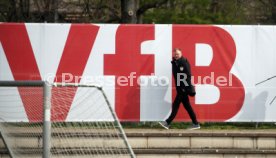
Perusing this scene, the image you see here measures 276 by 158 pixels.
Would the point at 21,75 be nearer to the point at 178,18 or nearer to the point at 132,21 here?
the point at 132,21

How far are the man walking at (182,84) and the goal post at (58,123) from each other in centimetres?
352

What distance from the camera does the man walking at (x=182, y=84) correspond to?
1504 cm

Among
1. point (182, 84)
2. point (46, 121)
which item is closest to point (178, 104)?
point (182, 84)

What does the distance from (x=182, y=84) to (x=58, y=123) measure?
17.5 ft

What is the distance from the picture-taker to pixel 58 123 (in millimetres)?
10242

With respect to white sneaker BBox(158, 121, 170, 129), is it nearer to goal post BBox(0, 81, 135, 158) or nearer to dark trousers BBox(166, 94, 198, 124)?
dark trousers BBox(166, 94, 198, 124)

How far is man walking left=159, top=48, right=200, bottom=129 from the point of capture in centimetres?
1504

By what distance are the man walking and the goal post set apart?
352 centimetres

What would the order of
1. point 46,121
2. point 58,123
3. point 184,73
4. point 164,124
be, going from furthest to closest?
point 164,124 → point 184,73 → point 58,123 → point 46,121

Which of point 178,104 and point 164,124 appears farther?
point 164,124

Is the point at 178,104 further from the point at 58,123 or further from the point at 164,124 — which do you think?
the point at 58,123

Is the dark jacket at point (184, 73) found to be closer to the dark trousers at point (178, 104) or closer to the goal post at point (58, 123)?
the dark trousers at point (178, 104)

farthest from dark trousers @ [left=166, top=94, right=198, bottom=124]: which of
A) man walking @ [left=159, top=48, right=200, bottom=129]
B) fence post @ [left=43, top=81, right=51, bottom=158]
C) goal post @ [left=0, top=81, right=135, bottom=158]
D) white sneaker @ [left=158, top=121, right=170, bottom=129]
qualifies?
fence post @ [left=43, top=81, right=51, bottom=158]

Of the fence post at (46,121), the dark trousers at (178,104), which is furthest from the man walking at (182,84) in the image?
the fence post at (46,121)
